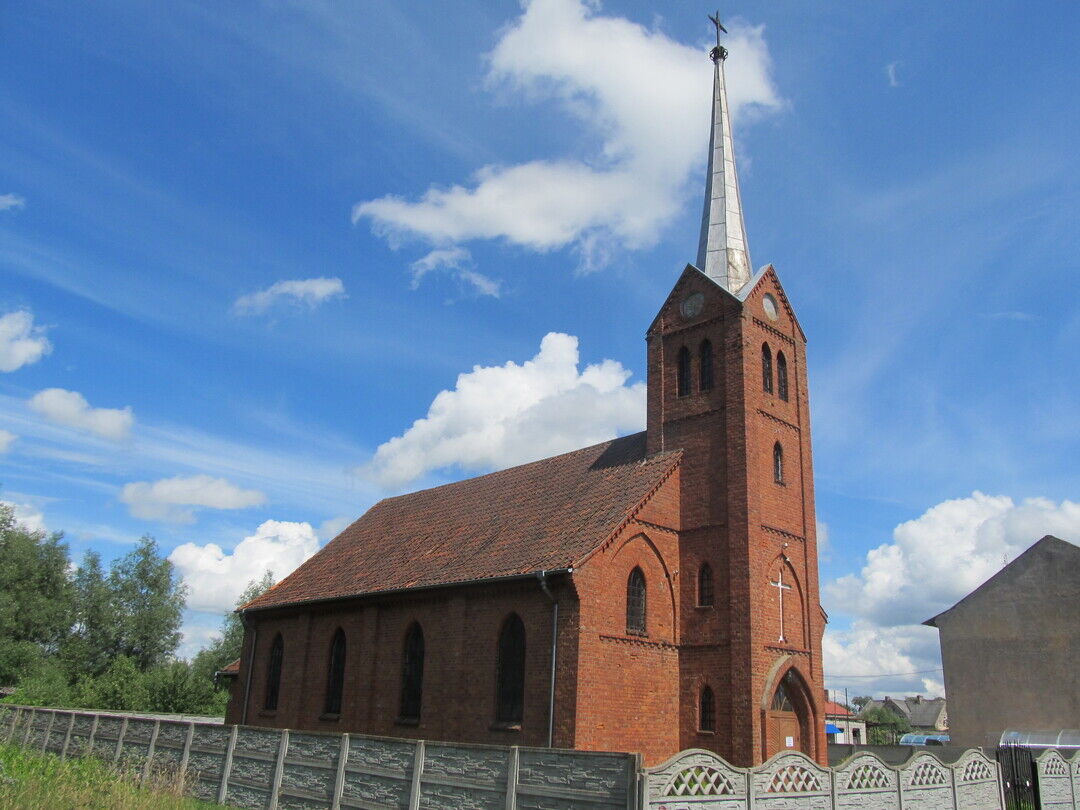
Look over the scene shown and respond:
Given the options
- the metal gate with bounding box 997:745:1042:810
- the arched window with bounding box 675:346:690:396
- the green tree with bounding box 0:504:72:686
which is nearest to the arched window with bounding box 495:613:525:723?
the arched window with bounding box 675:346:690:396

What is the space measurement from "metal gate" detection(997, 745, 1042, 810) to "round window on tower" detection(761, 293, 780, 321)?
43.8ft

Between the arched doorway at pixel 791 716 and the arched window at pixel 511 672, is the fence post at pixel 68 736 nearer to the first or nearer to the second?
the arched window at pixel 511 672

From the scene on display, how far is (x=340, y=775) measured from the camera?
14836 mm

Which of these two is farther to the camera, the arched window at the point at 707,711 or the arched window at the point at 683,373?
the arched window at the point at 683,373

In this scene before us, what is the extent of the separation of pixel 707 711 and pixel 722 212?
15.8 m

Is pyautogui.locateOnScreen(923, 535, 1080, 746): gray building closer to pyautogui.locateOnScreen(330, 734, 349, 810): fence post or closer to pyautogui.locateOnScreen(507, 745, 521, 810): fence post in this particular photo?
pyautogui.locateOnScreen(507, 745, 521, 810): fence post

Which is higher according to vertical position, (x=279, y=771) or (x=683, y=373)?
(x=683, y=373)

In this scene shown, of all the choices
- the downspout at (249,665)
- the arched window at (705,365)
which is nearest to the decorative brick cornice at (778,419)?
the arched window at (705,365)

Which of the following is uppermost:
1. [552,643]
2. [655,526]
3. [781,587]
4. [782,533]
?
[782,533]

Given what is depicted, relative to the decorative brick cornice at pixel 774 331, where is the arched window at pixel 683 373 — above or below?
below

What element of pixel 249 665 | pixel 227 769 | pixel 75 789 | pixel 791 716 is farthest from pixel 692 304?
pixel 249 665

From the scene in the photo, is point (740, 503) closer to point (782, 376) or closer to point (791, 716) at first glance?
point (782, 376)

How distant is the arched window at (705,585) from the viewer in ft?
75.6

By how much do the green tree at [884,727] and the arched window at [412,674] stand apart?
182 feet
